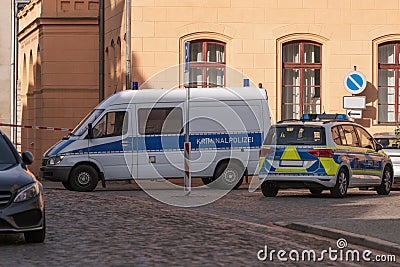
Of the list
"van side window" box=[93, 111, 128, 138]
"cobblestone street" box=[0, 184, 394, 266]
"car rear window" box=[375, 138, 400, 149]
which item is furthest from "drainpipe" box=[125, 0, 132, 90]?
"cobblestone street" box=[0, 184, 394, 266]

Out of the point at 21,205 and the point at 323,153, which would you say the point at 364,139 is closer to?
the point at 323,153

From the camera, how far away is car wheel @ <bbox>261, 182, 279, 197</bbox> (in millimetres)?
24219

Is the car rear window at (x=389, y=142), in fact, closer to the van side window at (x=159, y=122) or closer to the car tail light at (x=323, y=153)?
the car tail light at (x=323, y=153)

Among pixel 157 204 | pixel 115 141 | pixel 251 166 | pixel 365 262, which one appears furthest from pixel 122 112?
pixel 365 262

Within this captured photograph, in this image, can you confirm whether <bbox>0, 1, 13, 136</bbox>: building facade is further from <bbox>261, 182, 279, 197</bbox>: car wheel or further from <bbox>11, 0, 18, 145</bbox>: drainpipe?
<bbox>261, 182, 279, 197</bbox>: car wheel

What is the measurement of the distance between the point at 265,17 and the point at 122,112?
8412 millimetres

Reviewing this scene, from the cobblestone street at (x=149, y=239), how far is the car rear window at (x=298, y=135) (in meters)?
3.00

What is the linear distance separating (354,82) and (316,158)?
10.2 m

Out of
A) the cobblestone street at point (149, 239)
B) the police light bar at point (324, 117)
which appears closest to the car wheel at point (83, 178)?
the police light bar at point (324, 117)

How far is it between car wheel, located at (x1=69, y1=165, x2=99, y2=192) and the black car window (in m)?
11.9

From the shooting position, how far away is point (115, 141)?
89.1ft

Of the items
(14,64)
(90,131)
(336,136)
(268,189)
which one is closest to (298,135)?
(336,136)

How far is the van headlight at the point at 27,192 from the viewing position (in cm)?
1356

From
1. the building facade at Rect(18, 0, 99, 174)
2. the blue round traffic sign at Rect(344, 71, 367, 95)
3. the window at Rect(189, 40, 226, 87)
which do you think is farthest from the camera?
the building facade at Rect(18, 0, 99, 174)
